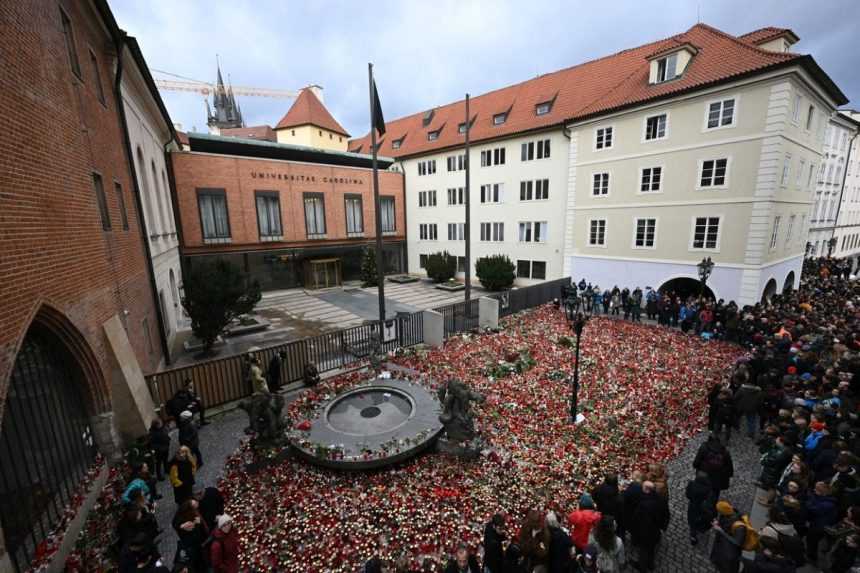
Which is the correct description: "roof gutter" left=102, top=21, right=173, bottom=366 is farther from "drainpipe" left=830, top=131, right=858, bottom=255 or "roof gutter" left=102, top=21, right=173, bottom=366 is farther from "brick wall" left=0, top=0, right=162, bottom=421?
"drainpipe" left=830, top=131, right=858, bottom=255

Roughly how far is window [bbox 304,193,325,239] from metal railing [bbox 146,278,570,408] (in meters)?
16.9

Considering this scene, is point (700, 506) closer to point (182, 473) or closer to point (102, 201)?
point (182, 473)

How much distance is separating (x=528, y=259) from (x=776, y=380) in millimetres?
19820

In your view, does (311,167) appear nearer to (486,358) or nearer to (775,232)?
(486,358)

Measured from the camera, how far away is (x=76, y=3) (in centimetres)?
886

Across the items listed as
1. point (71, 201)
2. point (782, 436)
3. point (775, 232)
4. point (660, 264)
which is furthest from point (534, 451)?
point (775, 232)

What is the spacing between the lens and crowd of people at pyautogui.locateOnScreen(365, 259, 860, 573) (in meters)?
4.70

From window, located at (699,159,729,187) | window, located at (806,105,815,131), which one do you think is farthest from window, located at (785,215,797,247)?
window, located at (699,159,729,187)

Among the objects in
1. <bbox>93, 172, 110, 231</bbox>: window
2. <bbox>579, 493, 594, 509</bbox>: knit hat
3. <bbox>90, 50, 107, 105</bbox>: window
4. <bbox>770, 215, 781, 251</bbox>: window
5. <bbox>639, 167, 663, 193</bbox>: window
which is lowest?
<bbox>579, 493, 594, 509</bbox>: knit hat

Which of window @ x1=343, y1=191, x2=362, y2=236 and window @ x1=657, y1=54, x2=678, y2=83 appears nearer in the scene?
window @ x1=657, y1=54, x2=678, y2=83

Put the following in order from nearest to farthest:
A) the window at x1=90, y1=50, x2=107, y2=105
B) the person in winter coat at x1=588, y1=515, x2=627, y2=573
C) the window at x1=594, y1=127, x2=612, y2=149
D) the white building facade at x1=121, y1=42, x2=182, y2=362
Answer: the person in winter coat at x1=588, y1=515, x2=627, y2=573
the window at x1=90, y1=50, x2=107, y2=105
the white building facade at x1=121, y1=42, x2=182, y2=362
the window at x1=594, y1=127, x2=612, y2=149

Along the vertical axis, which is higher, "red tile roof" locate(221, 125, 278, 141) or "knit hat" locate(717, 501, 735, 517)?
"red tile roof" locate(221, 125, 278, 141)

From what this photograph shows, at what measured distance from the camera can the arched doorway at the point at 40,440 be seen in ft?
17.3

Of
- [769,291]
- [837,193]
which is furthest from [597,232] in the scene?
[837,193]
